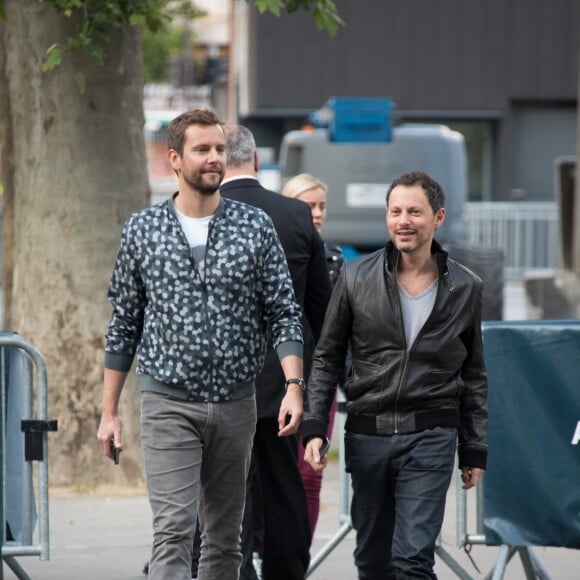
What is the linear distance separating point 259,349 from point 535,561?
184 cm

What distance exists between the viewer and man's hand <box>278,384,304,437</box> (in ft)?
15.2

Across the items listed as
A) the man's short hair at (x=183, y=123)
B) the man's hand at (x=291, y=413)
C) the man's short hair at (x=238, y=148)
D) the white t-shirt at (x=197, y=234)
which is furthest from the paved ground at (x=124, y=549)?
the man's short hair at (x=183, y=123)

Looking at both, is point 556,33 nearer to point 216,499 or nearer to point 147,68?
point 147,68

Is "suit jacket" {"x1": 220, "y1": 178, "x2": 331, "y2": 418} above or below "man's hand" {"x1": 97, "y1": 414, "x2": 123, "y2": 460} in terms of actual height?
above

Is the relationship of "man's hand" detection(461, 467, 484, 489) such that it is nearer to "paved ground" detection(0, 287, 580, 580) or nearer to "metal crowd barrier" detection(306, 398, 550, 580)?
"metal crowd barrier" detection(306, 398, 550, 580)

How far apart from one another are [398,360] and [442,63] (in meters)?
22.6

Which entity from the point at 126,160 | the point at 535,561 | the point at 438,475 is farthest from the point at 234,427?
the point at 126,160

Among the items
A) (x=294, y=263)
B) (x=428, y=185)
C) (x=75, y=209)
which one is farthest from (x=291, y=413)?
(x=75, y=209)

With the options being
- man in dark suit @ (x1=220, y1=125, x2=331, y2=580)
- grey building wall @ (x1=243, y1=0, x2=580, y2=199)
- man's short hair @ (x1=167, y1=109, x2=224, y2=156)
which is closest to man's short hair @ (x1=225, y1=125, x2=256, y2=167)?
man in dark suit @ (x1=220, y1=125, x2=331, y2=580)

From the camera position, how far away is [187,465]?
4.70 meters

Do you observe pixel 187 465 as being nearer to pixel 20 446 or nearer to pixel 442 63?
pixel 20 446

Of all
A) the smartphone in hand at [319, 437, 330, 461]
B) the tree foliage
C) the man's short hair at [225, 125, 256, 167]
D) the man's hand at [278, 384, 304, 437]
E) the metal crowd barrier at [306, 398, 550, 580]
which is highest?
the tree foliage

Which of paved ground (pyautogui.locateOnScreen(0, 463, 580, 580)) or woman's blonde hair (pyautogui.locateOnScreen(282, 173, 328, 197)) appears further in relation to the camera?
woman's blonde hair (pyautogui.locateOnScreen(282, 173, 328, 197))

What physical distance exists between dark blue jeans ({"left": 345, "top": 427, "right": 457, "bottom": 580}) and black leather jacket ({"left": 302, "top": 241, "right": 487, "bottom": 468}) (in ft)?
0.18
